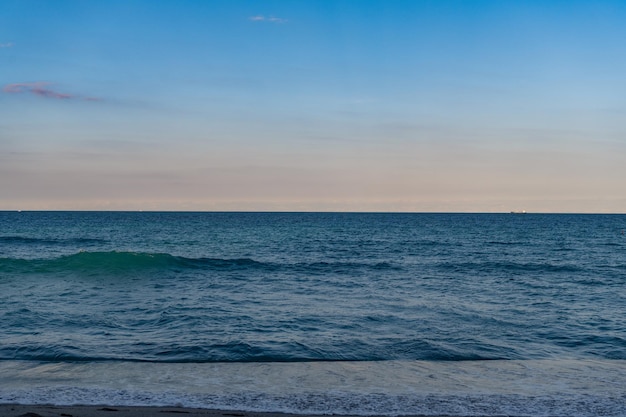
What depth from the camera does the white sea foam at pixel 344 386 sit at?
33.0 ft

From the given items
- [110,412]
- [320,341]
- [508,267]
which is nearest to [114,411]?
[110,412]

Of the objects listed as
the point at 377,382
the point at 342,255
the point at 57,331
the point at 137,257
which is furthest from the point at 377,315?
the point at 342,255

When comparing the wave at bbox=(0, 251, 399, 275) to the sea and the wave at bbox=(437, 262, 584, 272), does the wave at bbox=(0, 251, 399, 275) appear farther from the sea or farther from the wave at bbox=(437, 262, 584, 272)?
the wave at bbox=(437, 262, 584, 272)

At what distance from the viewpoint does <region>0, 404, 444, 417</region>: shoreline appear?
30.1 feet

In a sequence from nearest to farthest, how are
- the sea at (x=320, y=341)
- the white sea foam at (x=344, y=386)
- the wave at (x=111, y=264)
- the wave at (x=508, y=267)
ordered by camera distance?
the white sea foam at (x=344, y=386)
the sea at (x=320, y=341)
the wave at (x=111, y=264)
the wave at (x=508, y=267)

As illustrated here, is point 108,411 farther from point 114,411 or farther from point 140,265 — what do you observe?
point 140,265

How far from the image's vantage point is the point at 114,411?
369 inches

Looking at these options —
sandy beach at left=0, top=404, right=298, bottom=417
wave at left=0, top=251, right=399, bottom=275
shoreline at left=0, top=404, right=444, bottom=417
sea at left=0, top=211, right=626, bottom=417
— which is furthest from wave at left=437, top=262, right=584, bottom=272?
sandy beach at left=0, top=404, right=298, bottom=417

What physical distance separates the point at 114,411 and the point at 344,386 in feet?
14.2

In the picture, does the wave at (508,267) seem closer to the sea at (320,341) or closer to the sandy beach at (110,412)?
the sea at (320,341)

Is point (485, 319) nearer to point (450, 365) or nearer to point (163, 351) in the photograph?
point (450, 365)

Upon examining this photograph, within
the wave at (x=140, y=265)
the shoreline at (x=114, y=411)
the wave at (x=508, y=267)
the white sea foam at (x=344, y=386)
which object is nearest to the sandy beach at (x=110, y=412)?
the shoreline at (x=114, y=411)

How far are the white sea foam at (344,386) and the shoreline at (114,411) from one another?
0.30 meters

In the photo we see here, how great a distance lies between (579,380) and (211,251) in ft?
129
